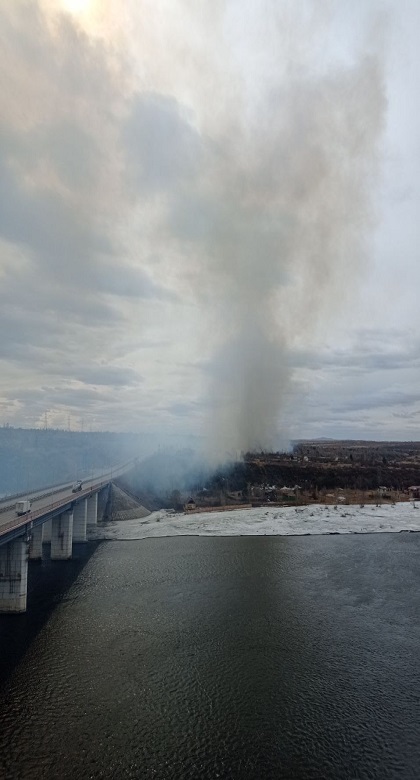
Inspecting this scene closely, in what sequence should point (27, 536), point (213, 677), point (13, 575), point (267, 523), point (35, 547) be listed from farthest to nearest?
1. point (267, 523)
2. point (35, 547)
3. point (27, 536)
4. point (13, 575)
5. point (213, 677)

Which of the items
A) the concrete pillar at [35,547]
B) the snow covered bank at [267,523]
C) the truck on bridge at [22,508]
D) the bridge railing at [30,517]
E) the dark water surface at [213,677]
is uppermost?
the truck on bridge at [22,508]

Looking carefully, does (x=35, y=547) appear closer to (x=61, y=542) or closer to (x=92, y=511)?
(x=61, y=542)

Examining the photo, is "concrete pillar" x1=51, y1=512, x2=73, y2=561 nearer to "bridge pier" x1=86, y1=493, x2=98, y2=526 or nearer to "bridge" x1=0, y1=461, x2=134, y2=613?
"bridge" x1=0, y1=461, x2=134, y2=613

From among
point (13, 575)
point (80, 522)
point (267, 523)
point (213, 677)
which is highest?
point (13, 575)

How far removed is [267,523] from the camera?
3002 inches

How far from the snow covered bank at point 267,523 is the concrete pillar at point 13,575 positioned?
3210cm

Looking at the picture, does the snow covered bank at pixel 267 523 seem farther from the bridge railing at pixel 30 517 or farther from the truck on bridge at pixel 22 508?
the truck on bridge at pixel 22 508

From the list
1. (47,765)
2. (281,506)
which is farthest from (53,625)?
(281,506)

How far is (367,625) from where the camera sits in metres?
33.1

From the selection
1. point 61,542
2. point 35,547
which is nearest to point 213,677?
point 61,542

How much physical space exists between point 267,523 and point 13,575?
1926 inches

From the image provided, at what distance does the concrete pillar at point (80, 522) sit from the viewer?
2450 inches

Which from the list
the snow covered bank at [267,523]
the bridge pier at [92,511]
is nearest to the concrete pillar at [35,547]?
the snow covered bank at [267,523]

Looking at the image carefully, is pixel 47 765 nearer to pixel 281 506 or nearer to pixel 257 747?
pixel 257 747
